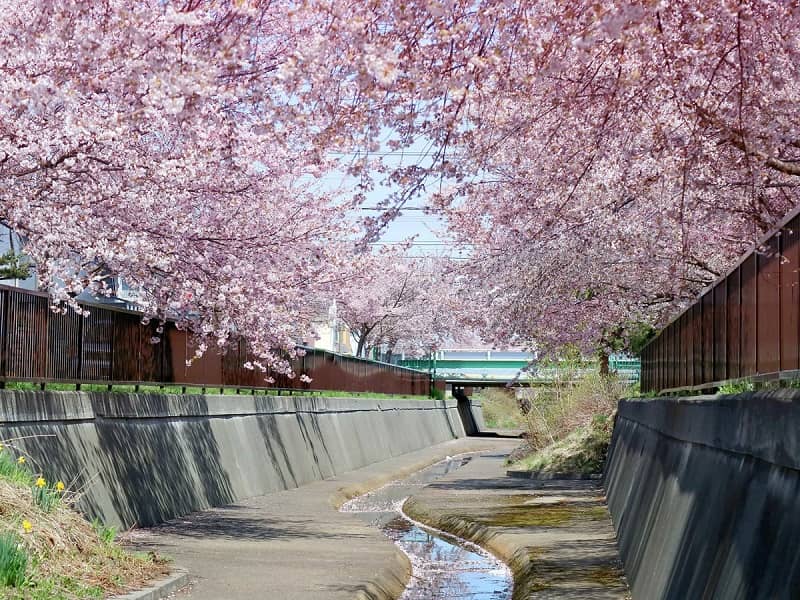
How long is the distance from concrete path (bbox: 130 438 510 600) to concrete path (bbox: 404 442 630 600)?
175 cm

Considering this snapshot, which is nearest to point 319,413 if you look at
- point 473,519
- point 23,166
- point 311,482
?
point 311,482

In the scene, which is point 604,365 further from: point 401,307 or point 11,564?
point 11,564

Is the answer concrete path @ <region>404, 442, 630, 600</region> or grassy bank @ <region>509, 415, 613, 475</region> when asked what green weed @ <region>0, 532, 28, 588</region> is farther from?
grassy bank @ <region>509, 415, 613, 475</region>

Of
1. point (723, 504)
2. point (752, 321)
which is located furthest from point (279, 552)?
point (723, 504)

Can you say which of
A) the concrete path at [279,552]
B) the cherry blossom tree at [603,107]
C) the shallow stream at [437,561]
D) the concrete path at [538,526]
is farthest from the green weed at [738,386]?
the shallow stream at [437,561]

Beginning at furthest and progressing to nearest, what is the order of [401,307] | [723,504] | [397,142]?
[401,307] < [397,142] < [723,504]

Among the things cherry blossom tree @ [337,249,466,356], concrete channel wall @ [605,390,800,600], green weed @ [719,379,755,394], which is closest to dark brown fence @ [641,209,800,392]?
green weed @ [719,379,755,394]

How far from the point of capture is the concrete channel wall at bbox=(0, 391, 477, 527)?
49.5 feet

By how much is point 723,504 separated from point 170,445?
13.7 meters

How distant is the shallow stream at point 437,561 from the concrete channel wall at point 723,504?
8.54ft

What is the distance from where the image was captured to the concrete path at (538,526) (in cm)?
1412

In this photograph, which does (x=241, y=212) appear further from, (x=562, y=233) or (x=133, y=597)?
(x=133, y=597)

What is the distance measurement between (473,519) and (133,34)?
52.4 ft

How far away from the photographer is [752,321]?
368 inches
